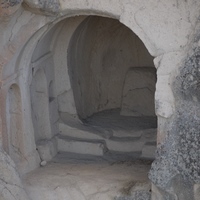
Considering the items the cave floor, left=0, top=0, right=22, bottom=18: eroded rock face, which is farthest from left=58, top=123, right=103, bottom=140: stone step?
left=0, top=0, right=22, bottom=18: eroded rock face

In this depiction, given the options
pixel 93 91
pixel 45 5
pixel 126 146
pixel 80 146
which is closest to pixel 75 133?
pixel 80 146

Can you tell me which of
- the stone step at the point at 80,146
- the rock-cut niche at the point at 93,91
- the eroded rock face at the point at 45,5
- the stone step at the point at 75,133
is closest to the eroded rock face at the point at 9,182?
the rock-cut niche at the point at 93,91

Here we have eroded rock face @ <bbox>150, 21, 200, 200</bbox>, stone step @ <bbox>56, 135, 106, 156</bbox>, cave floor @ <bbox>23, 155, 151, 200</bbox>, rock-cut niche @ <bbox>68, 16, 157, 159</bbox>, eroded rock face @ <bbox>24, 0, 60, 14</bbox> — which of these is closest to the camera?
eroded rock face @ <bbox>150, 21, 200, 200</bbox>

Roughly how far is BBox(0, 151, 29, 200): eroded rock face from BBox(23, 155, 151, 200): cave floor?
0.35m

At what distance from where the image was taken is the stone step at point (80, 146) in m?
8.14

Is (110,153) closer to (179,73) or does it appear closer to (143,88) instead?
(143,88)

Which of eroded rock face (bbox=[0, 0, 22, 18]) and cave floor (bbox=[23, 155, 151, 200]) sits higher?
eroded rock face (bbox=[0, 0, 22, 18])

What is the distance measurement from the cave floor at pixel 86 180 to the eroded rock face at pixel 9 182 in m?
0.35

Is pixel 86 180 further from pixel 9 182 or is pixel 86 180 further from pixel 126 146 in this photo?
pixel 126 146

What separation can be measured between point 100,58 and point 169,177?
4.18 m

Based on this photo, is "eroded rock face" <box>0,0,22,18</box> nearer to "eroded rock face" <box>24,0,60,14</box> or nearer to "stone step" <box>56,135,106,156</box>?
"eroded rock face" <box>24,0,60,14</box>

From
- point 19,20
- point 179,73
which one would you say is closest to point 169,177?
point 179,73

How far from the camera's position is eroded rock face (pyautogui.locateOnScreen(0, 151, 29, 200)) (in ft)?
19.6

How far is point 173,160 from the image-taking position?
5.67 meters
